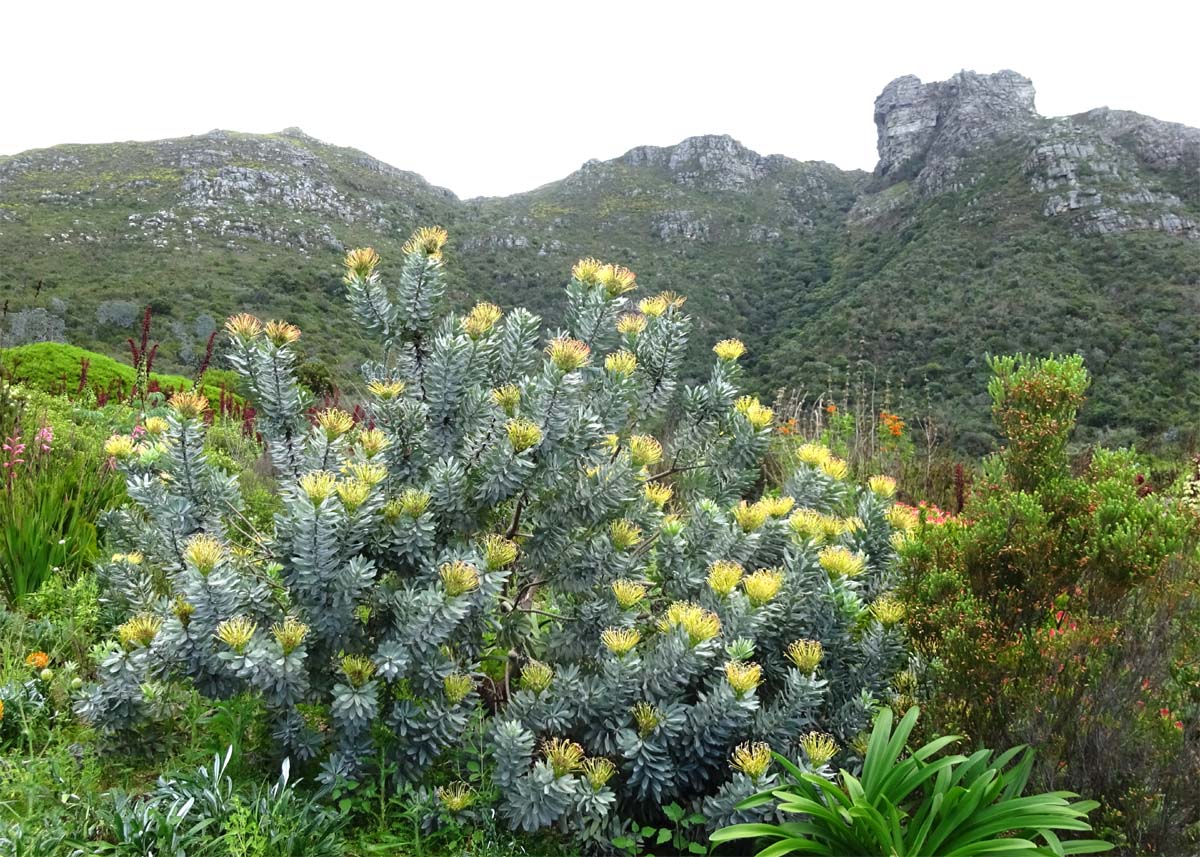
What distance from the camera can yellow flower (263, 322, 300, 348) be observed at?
233 cm

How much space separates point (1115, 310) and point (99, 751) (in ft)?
114

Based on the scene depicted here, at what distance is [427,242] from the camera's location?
7.87 feet

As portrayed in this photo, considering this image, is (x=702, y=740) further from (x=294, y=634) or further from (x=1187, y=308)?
(x=1187, y=308)

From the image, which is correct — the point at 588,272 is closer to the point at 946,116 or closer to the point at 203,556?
the point at 203,556

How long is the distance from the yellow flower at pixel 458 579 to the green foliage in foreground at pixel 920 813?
3.06 feet

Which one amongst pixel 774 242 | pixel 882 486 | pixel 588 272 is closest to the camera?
pixel 588 272

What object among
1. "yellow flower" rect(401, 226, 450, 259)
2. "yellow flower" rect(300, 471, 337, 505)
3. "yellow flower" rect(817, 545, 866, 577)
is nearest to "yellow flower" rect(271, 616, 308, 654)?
"yellow flower" rect(300, 471, 337, 505)

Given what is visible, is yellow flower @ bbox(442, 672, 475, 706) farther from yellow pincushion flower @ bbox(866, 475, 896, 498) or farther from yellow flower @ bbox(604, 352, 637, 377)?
yellow pincushion flower @ bbox(866, 475, 896, 498)

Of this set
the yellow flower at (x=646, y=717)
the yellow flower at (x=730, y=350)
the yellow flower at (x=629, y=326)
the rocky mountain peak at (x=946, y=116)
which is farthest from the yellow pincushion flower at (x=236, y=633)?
the rocky mountain peak at (x=946, y=116)

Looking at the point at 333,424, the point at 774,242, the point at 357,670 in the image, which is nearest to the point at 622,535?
the point at 357,670

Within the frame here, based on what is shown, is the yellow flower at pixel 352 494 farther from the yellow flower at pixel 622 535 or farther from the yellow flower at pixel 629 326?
the yellow flower at pixel 629 326

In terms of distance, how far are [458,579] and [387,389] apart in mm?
710

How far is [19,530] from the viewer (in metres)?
3.58

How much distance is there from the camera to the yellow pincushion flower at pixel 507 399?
7.46 feet
